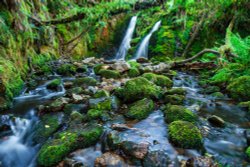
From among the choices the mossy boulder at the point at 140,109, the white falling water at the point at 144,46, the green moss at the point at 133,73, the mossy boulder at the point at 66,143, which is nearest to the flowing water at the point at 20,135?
the mossy boulder at the point at 66,143

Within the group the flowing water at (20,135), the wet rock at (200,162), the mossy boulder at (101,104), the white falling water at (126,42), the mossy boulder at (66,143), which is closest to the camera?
the wet rock at (200,162)

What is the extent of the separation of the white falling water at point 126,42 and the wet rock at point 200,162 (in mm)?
10744

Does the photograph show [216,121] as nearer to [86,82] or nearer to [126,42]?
[86,82]

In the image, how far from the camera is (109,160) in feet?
8.60

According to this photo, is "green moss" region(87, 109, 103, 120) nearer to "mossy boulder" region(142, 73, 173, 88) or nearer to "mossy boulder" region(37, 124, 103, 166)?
"mossy boulder" region(37, 124, 103, 166)

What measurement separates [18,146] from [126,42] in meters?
12.2

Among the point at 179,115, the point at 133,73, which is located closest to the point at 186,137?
the point at 179,115

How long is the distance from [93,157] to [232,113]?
2.80 meters

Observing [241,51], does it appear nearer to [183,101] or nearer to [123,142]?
[183,101]

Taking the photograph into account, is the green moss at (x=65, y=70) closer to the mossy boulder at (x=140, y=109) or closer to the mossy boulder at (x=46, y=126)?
the mossy boulder at (x=46, y=126)

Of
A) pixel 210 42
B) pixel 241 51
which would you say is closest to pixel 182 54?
pixel 210 42

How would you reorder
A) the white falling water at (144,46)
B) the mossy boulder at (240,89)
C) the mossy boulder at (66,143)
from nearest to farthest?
the mossy boulder at (66,143) < the mossy boulder at (240,89) < the white falling water at (144,46)

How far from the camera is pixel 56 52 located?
32.9ft

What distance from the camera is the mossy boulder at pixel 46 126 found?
332 centimetres
